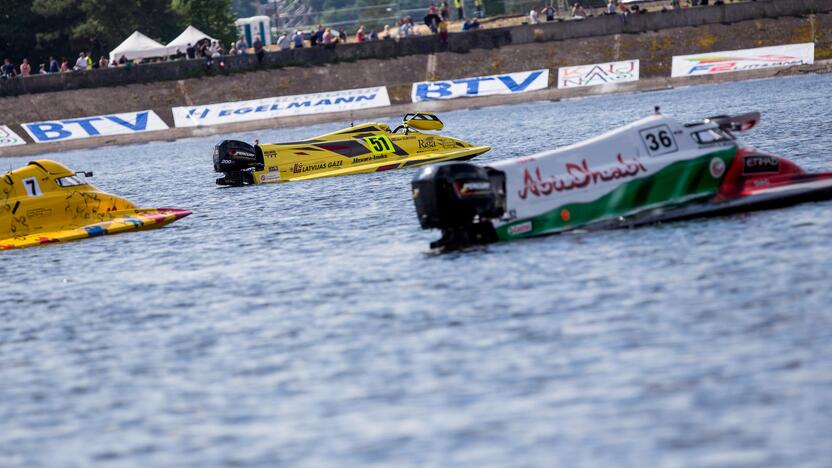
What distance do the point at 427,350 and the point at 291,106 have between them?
58981mm

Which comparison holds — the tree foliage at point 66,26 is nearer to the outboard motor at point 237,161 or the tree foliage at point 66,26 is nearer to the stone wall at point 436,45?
the stone wall at point 436,45

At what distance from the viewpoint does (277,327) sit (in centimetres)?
1684

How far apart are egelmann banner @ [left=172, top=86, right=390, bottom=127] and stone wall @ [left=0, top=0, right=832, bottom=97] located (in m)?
3.51

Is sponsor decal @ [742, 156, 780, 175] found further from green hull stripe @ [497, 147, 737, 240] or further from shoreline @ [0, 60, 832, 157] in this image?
shoreline @ [0, 60, 832, 157]

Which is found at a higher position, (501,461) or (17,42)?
(17,42)

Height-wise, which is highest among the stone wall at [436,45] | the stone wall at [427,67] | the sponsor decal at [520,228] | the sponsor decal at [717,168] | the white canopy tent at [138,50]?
the white canopy tent at [138,50]

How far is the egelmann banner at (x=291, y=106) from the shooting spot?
71812 millimetres

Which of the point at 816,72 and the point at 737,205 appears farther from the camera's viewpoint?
the point at 816,72

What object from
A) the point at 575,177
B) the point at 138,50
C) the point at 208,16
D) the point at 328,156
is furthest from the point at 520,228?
the point at 208,16

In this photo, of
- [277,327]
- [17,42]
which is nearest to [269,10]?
[17,42]

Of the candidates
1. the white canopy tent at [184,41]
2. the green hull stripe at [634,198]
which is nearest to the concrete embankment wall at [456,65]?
the white canopy tent at [184,41]

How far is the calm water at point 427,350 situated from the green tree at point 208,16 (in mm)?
78509

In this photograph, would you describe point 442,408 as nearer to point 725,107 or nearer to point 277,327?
point 277,327

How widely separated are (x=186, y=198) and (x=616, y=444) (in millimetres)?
29725
